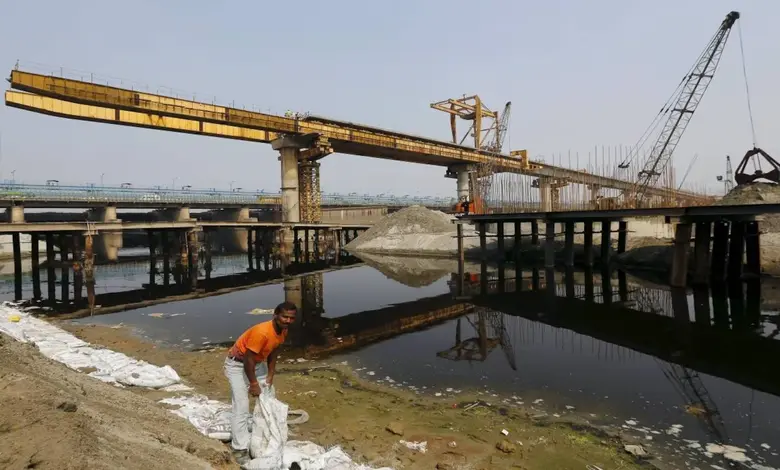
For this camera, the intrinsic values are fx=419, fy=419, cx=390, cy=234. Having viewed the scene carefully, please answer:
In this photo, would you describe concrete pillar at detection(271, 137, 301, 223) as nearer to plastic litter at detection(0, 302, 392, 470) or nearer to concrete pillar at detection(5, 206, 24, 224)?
concrete pillar at detection(5, 206, 24, 224)

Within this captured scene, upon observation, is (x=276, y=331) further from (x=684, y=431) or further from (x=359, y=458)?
(x=684, y=431)

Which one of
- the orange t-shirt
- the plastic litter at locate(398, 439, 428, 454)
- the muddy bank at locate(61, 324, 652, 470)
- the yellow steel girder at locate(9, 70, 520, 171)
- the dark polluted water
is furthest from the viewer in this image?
the yellow steel girder at locate(9, 70, 520, 171)

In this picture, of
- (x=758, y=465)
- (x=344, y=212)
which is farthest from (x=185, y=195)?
(x=758, y=465)

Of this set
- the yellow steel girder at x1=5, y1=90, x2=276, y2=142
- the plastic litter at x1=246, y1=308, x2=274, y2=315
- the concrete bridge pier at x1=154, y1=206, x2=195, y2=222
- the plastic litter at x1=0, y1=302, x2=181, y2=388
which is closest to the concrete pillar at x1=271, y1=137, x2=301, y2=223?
the yellow steel girder at x1=5, y1=90, x2=276, y2=142

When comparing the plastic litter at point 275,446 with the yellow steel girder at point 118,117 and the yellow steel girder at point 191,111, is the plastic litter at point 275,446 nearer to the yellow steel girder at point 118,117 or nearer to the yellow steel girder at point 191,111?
the yellow steel girder at point 191,111

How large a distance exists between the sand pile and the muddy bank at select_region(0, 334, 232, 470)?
111 ft

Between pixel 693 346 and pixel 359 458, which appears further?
pixel 693 346

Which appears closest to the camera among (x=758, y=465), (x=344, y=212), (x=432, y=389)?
(x=758, y=465)

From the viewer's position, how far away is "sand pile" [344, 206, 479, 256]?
40000 millimetres

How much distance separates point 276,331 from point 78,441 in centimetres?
216

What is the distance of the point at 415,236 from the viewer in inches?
1699

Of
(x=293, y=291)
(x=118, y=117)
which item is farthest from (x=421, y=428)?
(x=118, y=117)

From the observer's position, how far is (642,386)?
8.66 metres

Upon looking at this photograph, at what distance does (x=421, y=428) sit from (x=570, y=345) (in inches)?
272
